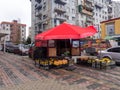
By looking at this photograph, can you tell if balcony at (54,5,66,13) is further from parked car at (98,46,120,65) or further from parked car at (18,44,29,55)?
parked car at (98,46,120,65)

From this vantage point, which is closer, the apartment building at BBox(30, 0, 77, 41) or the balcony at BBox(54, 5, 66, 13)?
the apartment building at BBox(30, 0, 77, 41)

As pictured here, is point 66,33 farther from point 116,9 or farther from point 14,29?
point 14,29

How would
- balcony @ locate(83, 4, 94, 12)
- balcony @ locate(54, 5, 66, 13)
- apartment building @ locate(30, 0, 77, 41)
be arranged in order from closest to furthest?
apartment building @ locate(30, 0, 77, 41) < balcony @ locate(54, 5, 66, 13) < balcony @ locate(83, 4, 94, 12)

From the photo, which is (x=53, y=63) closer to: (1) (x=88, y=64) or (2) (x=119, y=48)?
(1) (x=88, y=64)

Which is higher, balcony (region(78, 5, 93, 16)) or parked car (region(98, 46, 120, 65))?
balcony (region(78, 5, 93, 16))

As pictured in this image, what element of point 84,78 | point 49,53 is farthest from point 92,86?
point 49,53

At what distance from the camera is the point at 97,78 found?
29.6 feet

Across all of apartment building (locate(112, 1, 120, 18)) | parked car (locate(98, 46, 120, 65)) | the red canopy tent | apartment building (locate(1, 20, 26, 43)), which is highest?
apartment building (locate(112, 1, 120, 18))

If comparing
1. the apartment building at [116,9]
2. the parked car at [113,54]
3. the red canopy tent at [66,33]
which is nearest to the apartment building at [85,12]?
the apartment building at [116,9]

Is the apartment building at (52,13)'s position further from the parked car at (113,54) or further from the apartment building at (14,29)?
the apartment building at (14,29)

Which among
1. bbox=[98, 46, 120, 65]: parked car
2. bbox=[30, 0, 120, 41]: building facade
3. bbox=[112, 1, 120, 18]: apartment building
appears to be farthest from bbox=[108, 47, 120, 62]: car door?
bbox=[112, 1, 120, 18]: apartment building

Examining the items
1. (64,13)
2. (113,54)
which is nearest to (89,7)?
(64,13)

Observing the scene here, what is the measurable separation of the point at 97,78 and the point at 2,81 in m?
4.28

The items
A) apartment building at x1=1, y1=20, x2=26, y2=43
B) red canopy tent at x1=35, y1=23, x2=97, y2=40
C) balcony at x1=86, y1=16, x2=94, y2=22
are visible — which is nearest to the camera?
red canopy tent at x1=35, y1=23, x2=97, y2=40
